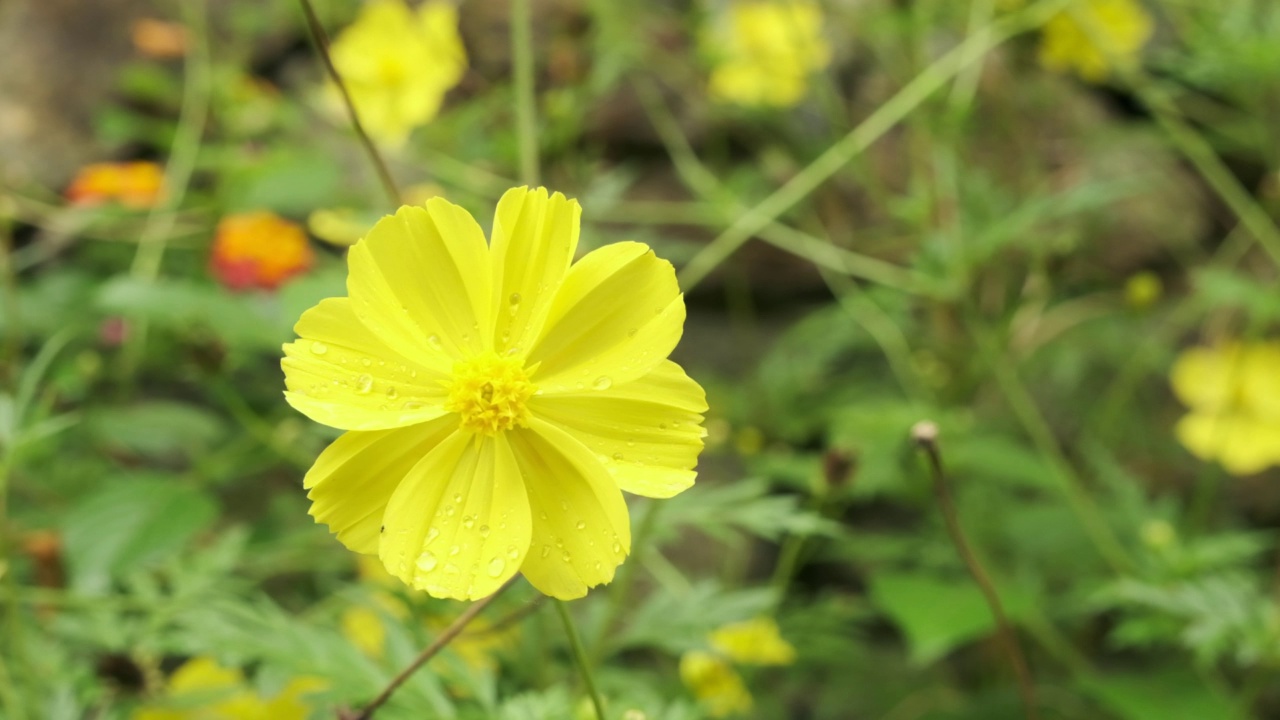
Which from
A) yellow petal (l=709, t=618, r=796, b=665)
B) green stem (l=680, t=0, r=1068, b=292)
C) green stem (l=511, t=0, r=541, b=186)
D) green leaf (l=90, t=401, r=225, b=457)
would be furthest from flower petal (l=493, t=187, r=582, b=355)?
green leaf (l=90, t=401, r=225, b=457)

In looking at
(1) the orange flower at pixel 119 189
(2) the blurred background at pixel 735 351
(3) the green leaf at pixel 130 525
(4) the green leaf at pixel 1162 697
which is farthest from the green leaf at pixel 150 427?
(4) the green leaf at pixel 1162 697

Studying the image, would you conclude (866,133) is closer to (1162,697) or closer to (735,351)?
(1162,697)

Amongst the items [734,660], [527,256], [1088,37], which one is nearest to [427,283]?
[527,256]

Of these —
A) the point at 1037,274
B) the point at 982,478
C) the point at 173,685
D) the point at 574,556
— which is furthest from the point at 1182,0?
the point at 173,685

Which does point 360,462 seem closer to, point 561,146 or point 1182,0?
point 561,146

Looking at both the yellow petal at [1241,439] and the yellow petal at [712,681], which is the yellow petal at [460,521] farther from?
the yellow petal at [1241,439]

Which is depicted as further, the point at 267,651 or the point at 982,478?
the point at 982,478
